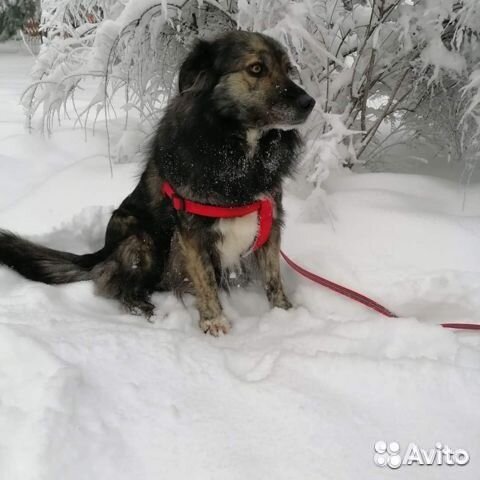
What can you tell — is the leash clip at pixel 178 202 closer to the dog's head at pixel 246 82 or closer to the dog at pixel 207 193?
the dog at pixel 207 193

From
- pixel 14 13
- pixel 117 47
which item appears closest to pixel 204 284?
pixel 117 47

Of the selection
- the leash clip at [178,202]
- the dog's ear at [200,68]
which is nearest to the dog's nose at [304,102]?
the dog's ear at [200,68]

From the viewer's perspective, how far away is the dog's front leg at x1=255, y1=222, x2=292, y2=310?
8.24ft

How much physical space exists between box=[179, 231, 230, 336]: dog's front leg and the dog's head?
0.64 metres

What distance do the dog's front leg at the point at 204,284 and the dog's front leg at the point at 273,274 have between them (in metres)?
0.29

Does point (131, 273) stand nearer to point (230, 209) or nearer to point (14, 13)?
point (230, 209)

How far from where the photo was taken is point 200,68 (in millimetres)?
2176

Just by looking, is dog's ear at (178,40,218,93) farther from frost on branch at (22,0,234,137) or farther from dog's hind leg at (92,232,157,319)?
frost on branch at (22,0,234,137)

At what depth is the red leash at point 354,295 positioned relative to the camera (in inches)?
82.4

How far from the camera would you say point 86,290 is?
2.43 metres

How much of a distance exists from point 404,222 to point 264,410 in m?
1.68

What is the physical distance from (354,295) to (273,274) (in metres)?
0.44

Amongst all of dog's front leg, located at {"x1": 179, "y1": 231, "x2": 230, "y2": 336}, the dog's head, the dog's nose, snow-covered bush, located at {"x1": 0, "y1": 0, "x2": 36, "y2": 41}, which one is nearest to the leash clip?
dog's front leg, located at {"x1": 179, "y1": 231, "x2": 230, "y2": 336}

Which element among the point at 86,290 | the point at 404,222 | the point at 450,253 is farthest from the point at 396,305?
the point at 86,290
